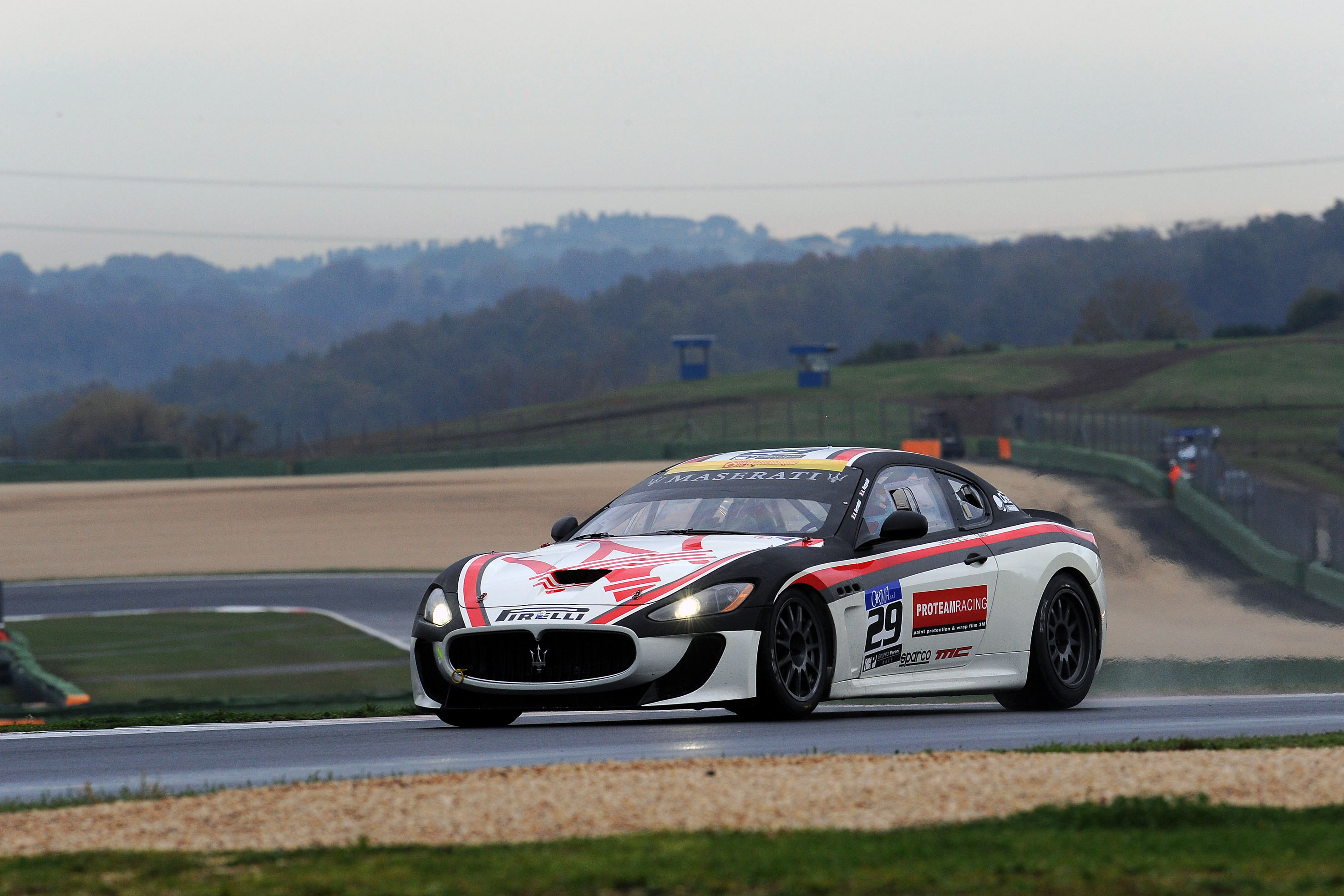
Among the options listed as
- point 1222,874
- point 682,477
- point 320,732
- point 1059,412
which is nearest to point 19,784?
point 320,732

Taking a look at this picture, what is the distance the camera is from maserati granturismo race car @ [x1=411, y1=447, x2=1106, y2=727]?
343 inches

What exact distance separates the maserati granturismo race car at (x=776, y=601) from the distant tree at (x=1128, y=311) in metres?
142

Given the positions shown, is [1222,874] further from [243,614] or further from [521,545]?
[521,545]

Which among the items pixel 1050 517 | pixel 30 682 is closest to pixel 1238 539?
pixel 30 682

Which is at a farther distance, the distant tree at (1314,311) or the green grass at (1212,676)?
the distant tree at (1314,311)

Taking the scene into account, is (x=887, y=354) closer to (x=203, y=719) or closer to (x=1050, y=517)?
(x=1050, y=517)

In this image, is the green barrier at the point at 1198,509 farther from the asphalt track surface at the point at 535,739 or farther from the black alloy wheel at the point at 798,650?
the black alloy wheel at the point at 798,650

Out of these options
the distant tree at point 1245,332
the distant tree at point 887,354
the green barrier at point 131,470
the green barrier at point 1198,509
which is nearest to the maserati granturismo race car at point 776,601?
the green barrier at point 1198,509

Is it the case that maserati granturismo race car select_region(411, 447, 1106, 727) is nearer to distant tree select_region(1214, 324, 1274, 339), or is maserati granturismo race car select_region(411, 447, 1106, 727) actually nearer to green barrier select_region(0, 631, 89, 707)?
green barrier select_region(0, 631, 89, 707)

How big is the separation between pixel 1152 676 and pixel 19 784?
12.3 m

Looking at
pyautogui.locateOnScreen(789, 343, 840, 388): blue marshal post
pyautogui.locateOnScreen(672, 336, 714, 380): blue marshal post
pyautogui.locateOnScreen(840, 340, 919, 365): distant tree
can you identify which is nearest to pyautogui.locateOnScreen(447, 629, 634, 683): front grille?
pyautogui.locateOnScreen(789, 343, 840, 388): blue marshal post

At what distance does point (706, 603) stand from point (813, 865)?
3883 mm

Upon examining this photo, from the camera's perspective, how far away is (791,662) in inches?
355

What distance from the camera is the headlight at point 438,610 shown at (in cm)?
906
